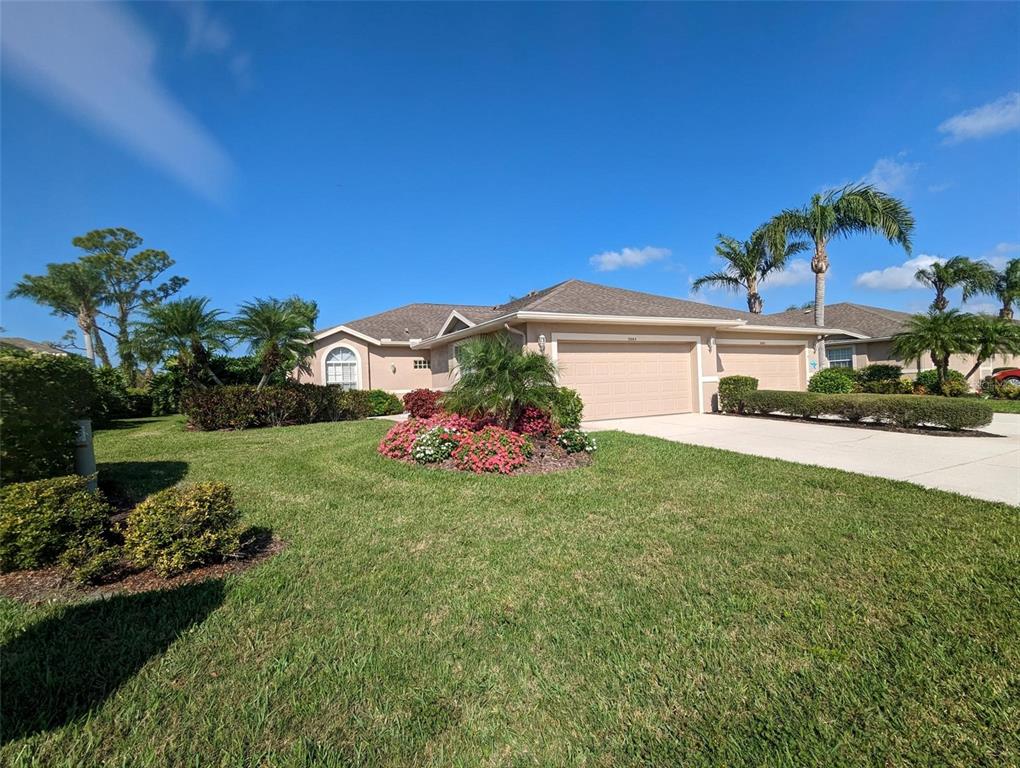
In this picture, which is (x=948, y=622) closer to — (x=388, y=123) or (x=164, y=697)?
(x=164, y=697)

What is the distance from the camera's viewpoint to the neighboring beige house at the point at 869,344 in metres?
20.8

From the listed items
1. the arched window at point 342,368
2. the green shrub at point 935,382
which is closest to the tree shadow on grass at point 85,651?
the arched window at point 342,368

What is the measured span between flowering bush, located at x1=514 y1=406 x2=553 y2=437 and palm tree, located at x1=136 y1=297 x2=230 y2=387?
1180 cm

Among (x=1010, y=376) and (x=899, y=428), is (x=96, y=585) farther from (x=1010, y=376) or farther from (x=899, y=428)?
(x=1010, y=376)

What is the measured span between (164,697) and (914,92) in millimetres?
15503

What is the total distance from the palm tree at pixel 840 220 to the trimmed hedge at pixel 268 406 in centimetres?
Result: 1943

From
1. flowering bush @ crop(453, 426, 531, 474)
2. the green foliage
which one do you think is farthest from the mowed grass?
flowering bush @ crop(453, 426, 531, 474)

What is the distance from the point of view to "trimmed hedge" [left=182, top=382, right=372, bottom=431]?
13133 mm

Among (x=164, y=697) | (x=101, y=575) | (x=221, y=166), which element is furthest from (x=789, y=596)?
(x=221, y=166)

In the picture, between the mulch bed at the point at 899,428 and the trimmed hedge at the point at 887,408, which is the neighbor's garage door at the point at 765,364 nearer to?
the trimmed hedge at the point at 887,408

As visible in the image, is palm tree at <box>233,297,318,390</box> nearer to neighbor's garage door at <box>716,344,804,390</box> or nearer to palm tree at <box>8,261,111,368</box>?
neighbor's garage door at <box>716,344,804,390</box>

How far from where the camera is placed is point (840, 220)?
61.7 ft

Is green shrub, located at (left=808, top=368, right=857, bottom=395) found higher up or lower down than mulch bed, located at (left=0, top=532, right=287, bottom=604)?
higher up

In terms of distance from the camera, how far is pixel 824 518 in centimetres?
469
